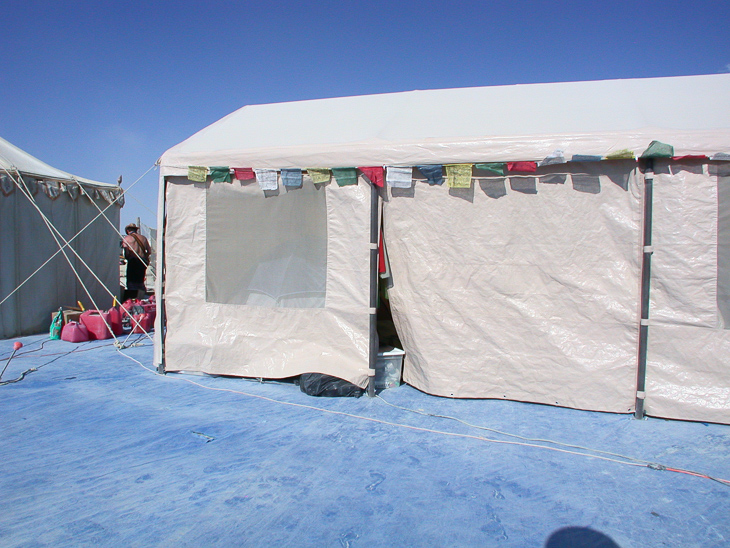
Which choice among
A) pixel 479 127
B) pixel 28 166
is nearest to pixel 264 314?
pixel 479 127

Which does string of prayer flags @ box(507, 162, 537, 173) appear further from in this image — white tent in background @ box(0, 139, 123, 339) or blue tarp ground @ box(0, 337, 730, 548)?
white tent in background @ box(0, 139, 123, 339)

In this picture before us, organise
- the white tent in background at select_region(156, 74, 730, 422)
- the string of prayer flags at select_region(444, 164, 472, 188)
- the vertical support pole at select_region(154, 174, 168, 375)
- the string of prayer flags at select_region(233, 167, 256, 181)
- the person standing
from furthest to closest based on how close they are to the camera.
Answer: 1. the person standing
2. the vertical support pole at select_region(154, 174, 168, 375)
3. the string of prayer flags at select_region(233, 167, 256, 181)
4. the string of prayer flags at select_region(444, 164, 472, 188)
5. the white tent in background at select_region(156, 74, 730, 422)

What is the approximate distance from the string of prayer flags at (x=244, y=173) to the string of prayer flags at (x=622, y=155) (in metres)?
3.17

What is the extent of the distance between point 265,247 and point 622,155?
3.27m

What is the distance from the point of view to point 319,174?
13.4 ft

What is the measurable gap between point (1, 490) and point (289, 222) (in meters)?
2.85

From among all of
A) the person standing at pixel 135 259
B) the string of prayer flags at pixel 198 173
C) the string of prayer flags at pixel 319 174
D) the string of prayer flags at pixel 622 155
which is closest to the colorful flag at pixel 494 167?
the string of prayer flags at pixel 622 155

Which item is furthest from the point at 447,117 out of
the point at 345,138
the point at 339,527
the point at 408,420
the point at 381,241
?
the point at 339,527

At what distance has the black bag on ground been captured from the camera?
401 centimetres

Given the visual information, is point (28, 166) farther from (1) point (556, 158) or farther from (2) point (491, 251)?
(1) point (556, 158)

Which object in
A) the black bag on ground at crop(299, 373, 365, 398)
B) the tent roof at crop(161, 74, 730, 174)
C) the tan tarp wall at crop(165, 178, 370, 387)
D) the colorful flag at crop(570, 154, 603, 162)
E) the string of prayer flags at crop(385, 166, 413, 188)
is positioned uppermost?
the tent roof at crop(161, 74, 730, 174)

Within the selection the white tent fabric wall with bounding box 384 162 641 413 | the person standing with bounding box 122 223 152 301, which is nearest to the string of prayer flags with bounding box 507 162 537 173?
the white tent fabric wall with bounding box 384 162 641 413

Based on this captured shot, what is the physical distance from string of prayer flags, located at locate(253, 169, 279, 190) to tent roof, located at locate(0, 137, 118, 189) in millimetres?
4647

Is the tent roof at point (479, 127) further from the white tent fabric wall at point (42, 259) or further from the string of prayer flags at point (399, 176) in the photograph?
the white tent fabric wall at point (42, 259)
